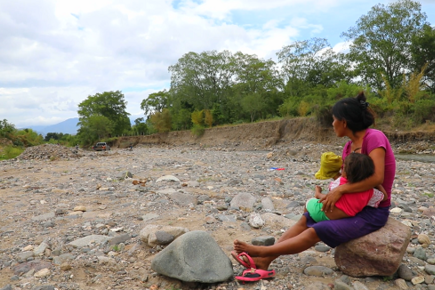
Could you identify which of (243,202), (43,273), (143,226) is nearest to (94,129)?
(243,202)

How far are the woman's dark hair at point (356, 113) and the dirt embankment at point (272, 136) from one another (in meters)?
18.4

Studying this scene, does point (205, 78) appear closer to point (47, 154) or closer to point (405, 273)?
point (47, 154)

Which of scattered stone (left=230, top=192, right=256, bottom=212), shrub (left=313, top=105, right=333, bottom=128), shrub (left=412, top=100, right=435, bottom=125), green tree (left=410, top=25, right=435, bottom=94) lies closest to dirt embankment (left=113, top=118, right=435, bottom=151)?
shrub (left=313, top=105, right=333, bottom=128)

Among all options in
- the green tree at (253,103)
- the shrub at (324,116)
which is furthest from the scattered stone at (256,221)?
the green tree at (253,103)

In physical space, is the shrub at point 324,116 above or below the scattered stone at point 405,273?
above

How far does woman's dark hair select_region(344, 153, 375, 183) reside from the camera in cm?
269

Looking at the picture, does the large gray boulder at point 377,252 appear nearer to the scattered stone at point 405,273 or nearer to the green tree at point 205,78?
the scattered stone at point 405,273

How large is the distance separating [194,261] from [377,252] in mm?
1679

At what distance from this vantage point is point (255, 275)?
290cm

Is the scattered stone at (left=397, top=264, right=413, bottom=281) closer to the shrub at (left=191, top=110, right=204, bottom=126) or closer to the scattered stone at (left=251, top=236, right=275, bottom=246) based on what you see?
the scattered stone at (left=251, top=236, right=275, bottom=246)

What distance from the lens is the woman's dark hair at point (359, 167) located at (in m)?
2.69

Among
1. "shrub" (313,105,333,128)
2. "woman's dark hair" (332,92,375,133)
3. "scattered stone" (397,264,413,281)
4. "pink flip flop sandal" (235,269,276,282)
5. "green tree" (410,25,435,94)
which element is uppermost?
"green tree" (410,25,435,94)

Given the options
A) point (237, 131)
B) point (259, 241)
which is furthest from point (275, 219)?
point (237, 131)

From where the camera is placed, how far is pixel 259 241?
140 inches
